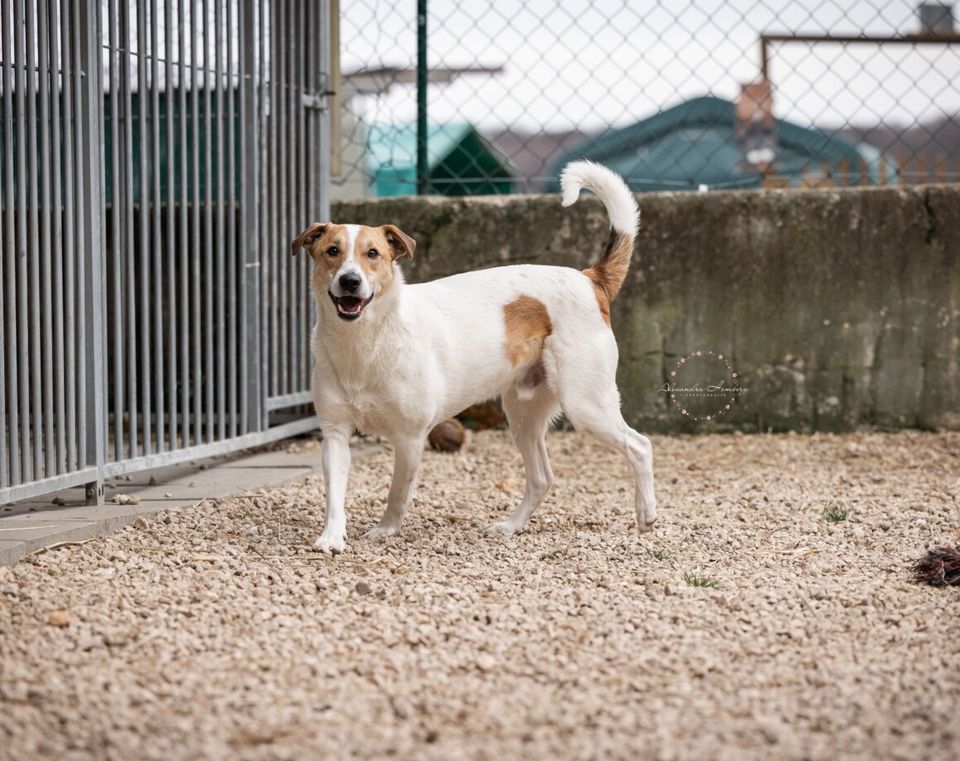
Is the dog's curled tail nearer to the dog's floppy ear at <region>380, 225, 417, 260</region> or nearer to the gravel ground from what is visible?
the dog's floppy ear at <region>380, 225, 417, 260</region>

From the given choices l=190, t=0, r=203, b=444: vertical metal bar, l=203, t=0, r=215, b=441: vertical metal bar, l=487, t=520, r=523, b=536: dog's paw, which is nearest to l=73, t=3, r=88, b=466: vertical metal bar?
l=190, t=0, r=203, b=444: vertical metal bar

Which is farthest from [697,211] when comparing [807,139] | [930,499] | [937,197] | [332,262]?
[332,262]

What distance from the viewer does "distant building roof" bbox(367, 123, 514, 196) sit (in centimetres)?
679

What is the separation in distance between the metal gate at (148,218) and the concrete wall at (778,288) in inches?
42.8

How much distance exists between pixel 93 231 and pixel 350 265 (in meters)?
1.20

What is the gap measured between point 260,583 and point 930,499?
2931 mm

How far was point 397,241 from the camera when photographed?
430cm

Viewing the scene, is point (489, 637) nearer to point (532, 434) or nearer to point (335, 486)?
point (335, 486)

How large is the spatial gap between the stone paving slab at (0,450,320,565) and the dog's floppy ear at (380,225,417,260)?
1.35m

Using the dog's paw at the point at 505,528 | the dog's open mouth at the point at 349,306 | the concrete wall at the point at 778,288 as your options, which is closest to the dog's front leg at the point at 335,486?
the dog's open mouth at the point at 349,306

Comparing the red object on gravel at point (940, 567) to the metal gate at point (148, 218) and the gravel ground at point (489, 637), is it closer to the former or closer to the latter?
the gravel ground at point (489, 637)

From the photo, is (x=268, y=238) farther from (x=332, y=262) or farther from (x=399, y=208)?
(x=332, y=262)

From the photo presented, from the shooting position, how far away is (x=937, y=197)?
650 cm

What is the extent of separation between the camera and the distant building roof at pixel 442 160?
6.79 m
